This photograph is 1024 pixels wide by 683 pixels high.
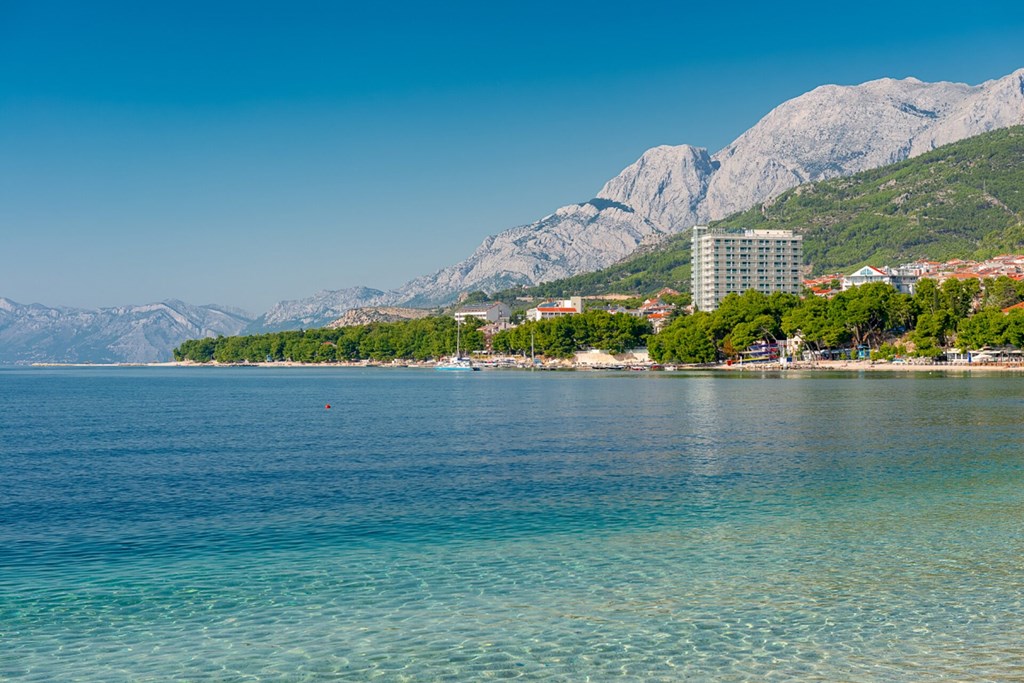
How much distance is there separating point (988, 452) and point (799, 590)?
26.9 m

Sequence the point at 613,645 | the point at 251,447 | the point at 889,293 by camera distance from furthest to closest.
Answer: the point at 889,293
the point at 251,447
the point at 613,645

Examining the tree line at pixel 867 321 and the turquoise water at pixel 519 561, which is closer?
the turquoise water at pixel 519 561

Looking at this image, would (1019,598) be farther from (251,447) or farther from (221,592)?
(251,447)

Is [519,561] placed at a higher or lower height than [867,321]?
lower

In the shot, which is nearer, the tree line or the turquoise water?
the turquoise water

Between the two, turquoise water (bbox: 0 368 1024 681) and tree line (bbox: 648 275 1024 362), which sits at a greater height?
tree line (bbox: 648 275 1024 362)

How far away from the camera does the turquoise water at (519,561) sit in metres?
14.5

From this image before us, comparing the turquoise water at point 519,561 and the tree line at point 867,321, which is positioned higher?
the tree line at point 867,321

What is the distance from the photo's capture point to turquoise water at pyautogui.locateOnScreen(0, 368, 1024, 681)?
14469 millimetres

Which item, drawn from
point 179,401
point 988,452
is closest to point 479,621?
point 988,452

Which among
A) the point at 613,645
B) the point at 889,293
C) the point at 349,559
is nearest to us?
the point at 613,645

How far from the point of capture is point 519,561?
20641mm

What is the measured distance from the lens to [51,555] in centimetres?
2162

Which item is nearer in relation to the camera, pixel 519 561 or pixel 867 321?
pixel 519 561
